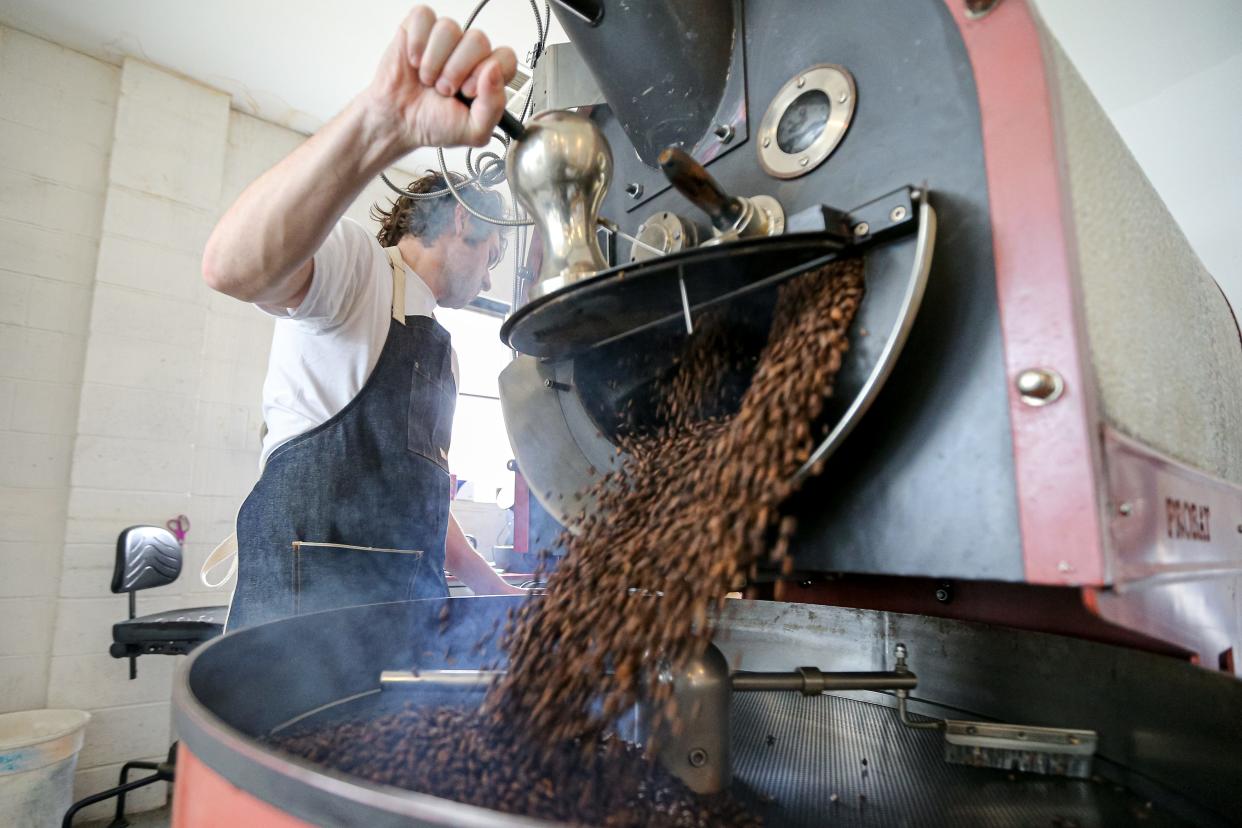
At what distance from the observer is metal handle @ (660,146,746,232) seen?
564 mm

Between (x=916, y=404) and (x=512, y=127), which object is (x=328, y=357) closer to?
(x=512, y=127)

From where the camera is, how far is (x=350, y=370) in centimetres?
140

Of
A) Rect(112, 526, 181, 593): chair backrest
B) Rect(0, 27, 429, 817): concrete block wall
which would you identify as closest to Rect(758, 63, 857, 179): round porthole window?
Rect(112, 526, 181, 593): chair backrest

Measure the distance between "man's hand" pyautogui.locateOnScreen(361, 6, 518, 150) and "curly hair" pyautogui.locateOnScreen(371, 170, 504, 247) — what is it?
30.1 inches

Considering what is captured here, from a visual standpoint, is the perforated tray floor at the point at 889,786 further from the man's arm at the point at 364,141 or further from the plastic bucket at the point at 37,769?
the plastic bucket at the point at 37,769

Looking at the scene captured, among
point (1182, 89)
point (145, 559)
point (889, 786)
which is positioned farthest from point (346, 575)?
point (1182, 89)

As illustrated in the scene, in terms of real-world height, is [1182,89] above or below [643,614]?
above

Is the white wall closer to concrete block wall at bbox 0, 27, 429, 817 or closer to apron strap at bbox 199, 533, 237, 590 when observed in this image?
apron strap at bbox 199, 533, 237, 590

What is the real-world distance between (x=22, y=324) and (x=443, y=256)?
2091mm

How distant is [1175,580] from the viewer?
0.55 metres

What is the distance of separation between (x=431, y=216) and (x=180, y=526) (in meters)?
2.01

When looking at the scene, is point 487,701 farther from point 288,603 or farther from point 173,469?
point 173,469

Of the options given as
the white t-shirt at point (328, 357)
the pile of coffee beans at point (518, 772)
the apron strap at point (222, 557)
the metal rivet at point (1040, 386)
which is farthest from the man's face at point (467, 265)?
the metal rivet at point (1040, 386)

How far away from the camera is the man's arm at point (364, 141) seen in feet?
2.36
